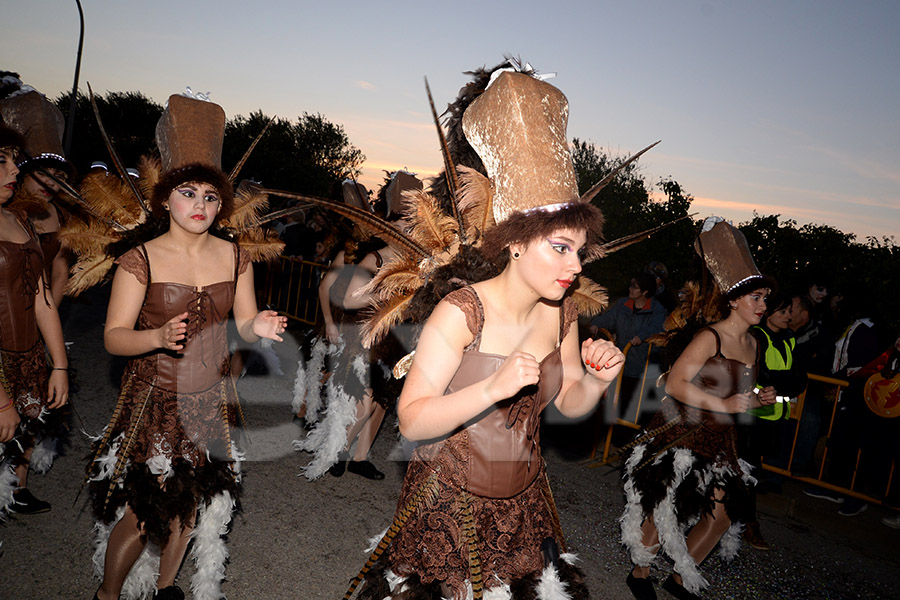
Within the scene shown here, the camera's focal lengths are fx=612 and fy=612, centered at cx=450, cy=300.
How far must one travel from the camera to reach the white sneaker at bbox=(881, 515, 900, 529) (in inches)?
212

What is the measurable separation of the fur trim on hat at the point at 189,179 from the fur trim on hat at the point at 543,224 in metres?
1.59

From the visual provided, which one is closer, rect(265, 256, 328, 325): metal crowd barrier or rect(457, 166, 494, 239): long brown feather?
rect(457, 166, 494, 239): long brown feather

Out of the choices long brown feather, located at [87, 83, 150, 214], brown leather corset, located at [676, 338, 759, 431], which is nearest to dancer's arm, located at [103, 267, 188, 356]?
long brown feather, located at [87, 83, 150, 214]

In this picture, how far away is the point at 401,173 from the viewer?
570 centimetres

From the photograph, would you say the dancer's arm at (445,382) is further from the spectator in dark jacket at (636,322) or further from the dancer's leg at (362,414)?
the spectator in dark jacket at (636,322)

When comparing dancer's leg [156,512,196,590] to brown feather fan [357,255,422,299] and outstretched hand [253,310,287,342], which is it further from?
brown feather fan [357,255,422,299]

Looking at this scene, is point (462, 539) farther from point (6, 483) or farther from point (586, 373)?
point (6, 483)

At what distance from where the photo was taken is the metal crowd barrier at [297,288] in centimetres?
1062

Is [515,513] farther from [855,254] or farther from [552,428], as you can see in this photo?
[855,254]

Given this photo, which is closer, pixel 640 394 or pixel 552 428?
pixel 640 394

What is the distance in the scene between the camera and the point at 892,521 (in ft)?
17.8

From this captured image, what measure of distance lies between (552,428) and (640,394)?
3.81 ft

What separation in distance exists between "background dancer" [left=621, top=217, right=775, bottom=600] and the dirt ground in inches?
16.3

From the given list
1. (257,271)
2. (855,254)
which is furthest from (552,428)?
(855,254)
